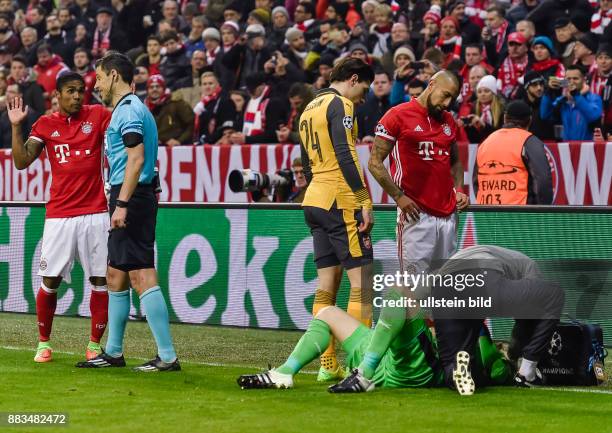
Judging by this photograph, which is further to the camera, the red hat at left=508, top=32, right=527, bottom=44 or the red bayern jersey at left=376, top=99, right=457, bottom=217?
the red hat at left=508, top=32, right=527, bottom=44

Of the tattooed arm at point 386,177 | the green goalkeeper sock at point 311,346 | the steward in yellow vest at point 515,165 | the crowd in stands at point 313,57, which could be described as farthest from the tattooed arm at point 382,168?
the crowd in stands at point 313,57

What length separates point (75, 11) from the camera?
24297mm

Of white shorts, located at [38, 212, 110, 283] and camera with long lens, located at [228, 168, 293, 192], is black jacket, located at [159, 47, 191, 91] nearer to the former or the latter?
camera with long lens, located at [228, 168, 293, 192]

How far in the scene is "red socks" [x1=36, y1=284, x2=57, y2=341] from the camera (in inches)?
384

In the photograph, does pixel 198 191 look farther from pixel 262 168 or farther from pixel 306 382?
pixel 306 382

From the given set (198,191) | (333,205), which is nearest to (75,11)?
(198,191)

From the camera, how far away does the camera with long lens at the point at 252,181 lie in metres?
12.9

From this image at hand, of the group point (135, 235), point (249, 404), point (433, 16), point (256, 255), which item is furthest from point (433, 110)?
point (433, 16)

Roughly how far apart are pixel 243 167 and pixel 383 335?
29.4 ft

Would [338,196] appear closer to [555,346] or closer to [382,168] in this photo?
[382,168]

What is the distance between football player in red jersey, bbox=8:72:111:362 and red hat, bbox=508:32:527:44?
7168mm

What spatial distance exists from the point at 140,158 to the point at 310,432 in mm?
2953

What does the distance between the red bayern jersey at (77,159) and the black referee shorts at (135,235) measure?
631 mm

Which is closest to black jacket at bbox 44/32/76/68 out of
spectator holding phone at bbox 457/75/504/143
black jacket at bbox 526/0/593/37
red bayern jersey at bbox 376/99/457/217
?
black jacket at bbox 526/0/593/37
